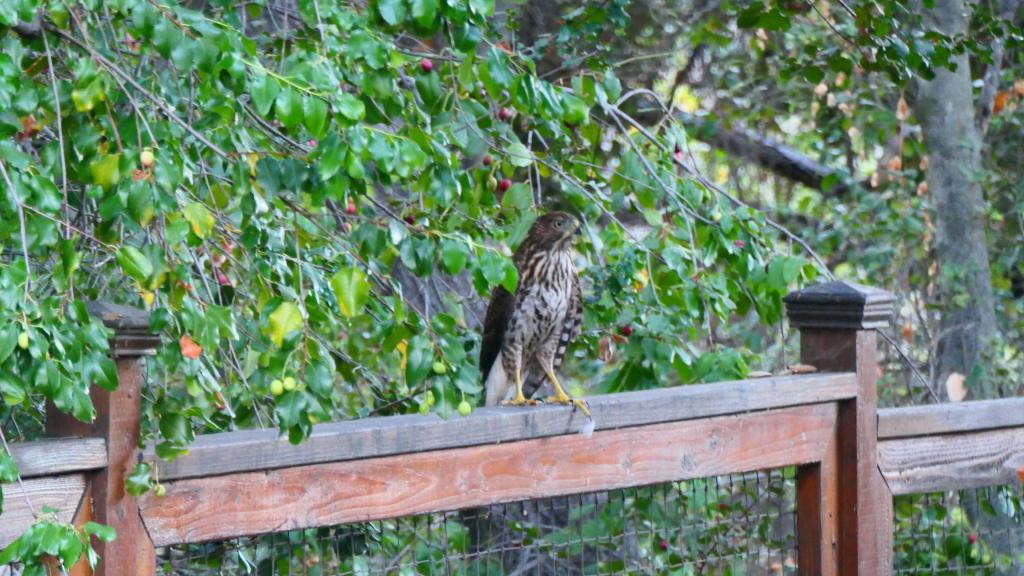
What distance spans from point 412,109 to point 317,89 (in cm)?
66

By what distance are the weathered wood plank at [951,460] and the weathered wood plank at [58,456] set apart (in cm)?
169

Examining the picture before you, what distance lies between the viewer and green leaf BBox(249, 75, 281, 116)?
1.88m

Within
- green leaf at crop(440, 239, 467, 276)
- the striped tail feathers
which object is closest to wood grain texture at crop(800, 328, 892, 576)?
green leaf at crop(440, 239, 467, 276)

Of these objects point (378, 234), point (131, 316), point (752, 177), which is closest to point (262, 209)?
point (378, 234)

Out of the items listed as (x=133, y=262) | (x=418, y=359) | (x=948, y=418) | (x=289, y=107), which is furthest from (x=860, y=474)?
(x=133, y=262)

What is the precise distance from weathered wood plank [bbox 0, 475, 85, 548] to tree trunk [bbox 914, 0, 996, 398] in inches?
181

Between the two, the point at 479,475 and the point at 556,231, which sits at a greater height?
the point at 556,231

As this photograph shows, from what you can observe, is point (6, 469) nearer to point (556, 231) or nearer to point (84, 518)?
point (84, 518)

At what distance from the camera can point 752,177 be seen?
7.96 meters

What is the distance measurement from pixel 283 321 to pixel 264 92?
32cm

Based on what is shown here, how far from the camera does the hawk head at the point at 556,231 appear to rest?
3.79m

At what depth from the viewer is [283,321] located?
1.92 meters

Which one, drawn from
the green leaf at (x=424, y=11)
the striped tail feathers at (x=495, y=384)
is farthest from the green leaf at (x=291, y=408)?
the striped tail feathers at (x=495, y=384)

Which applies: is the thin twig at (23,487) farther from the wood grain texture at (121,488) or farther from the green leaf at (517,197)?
the green leaf at (517,197)
